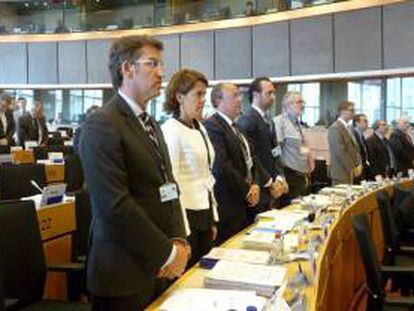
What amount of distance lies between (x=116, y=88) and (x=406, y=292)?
2072mm

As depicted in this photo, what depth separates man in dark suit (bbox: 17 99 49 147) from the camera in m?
9.32

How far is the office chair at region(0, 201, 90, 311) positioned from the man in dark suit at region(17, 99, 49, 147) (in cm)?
682

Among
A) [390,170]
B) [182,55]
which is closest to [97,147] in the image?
[390,170]

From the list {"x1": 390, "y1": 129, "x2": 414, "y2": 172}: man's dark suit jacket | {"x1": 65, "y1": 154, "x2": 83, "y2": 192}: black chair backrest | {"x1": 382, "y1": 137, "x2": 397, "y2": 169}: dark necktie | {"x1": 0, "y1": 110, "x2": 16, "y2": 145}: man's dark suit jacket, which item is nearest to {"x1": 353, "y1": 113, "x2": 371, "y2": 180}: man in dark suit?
{"x1": 382, "y1": 137, "x2": 397, "y2": 169}: dark necktie

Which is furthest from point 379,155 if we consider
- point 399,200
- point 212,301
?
point 212,301

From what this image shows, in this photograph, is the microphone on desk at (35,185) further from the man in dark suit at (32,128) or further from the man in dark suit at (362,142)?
the man in dark suit at (32,128)

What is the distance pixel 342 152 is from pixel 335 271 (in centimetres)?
331

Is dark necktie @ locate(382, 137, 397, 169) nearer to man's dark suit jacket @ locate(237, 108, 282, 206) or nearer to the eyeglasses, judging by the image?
man's dark suit jacket @ locate(237, 108, 282, 206)

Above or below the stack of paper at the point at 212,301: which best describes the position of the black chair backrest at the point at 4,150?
above

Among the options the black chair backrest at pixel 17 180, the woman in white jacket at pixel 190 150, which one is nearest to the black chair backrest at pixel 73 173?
the black chair backrest at pixel 17 180

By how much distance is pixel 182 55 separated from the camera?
13.3 metres

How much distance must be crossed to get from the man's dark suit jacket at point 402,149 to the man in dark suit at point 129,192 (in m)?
6.86

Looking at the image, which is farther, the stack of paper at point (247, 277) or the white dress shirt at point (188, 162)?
the white dress shirt at point (188, 162)

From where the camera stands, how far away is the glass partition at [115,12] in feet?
40.2
